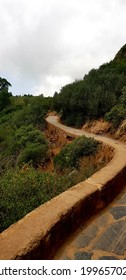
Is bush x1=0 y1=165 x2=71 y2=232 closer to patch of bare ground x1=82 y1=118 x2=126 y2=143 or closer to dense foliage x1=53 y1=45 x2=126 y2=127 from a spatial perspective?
patch of bare ground x1=82 y1=118 x2=126 y2=143

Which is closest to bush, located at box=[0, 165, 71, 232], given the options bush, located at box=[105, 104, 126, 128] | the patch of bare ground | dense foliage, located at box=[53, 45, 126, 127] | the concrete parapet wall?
the concrete parapet wall

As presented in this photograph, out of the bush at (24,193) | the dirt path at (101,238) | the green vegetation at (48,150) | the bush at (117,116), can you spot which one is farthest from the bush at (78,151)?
the dirt path at (101,238)

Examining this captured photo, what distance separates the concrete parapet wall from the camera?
9.05 feet

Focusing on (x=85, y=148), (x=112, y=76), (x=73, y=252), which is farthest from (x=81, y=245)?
(x=112, y=76)

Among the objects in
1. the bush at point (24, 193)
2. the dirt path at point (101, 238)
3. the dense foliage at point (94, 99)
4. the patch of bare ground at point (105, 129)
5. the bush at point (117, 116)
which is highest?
the dense foliage at point (94, 99)

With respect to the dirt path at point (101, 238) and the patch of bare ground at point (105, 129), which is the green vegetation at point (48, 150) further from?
the dirt path at point (101, 238)

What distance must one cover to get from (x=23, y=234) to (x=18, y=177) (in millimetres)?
2750

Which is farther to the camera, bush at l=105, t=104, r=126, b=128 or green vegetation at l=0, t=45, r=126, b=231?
bush at l=105, t=104, r=126, b=128

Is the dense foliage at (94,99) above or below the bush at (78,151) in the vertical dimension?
above

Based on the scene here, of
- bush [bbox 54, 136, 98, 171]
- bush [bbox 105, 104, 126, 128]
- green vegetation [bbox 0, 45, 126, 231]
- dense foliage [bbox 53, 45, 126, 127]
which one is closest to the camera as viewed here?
green vegetation [bbox 0, 45, 126, 231]

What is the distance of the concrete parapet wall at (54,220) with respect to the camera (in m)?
2.76

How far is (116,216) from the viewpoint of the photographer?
3.78 metres

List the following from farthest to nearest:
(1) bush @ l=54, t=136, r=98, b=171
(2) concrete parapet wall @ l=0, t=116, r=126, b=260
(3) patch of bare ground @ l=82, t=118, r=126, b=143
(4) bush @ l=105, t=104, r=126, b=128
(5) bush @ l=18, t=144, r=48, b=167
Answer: (5) bush @ l=18, t=144, r=48, b=167
(4) bush @ l=105, t=104, r=126, b=128
(3) patch of bare ground @ l=82, t=118, r=126, b=143
(1) bush @ l=54, t=136, r=98, b=171
(2) concrete parapet wall @ l=0, t=116, r=126, b=260

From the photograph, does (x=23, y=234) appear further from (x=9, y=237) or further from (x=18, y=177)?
(x=18, y=177)
